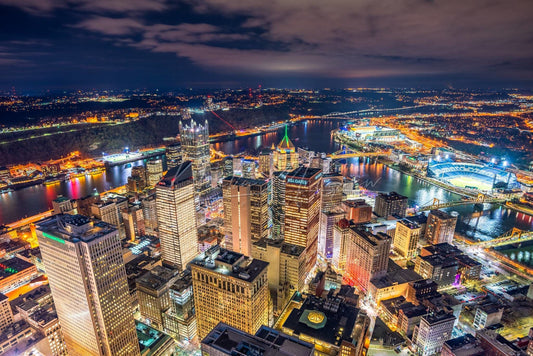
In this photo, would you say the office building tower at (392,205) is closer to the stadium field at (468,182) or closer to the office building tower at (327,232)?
the office building tower at (327,232)

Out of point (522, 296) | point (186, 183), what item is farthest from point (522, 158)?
point (186, 183)

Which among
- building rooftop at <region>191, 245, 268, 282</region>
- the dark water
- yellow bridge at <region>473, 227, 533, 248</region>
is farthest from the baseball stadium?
building rooftop at <region>191, 245, 268, 282</region>

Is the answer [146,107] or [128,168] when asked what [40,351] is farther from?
[146,107]

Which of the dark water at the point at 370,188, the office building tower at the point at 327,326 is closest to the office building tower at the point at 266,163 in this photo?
the dark water at the point at 370,188

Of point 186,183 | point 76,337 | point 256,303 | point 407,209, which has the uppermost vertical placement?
point 186,183

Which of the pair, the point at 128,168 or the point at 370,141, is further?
the point at 370,141

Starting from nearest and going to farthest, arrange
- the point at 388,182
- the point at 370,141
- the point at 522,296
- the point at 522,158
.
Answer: the point at 522,296 → the point at 388,182 → the point at 522,158 → the point at 370,141

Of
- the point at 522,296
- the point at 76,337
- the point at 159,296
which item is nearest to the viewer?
the point at 76,337
